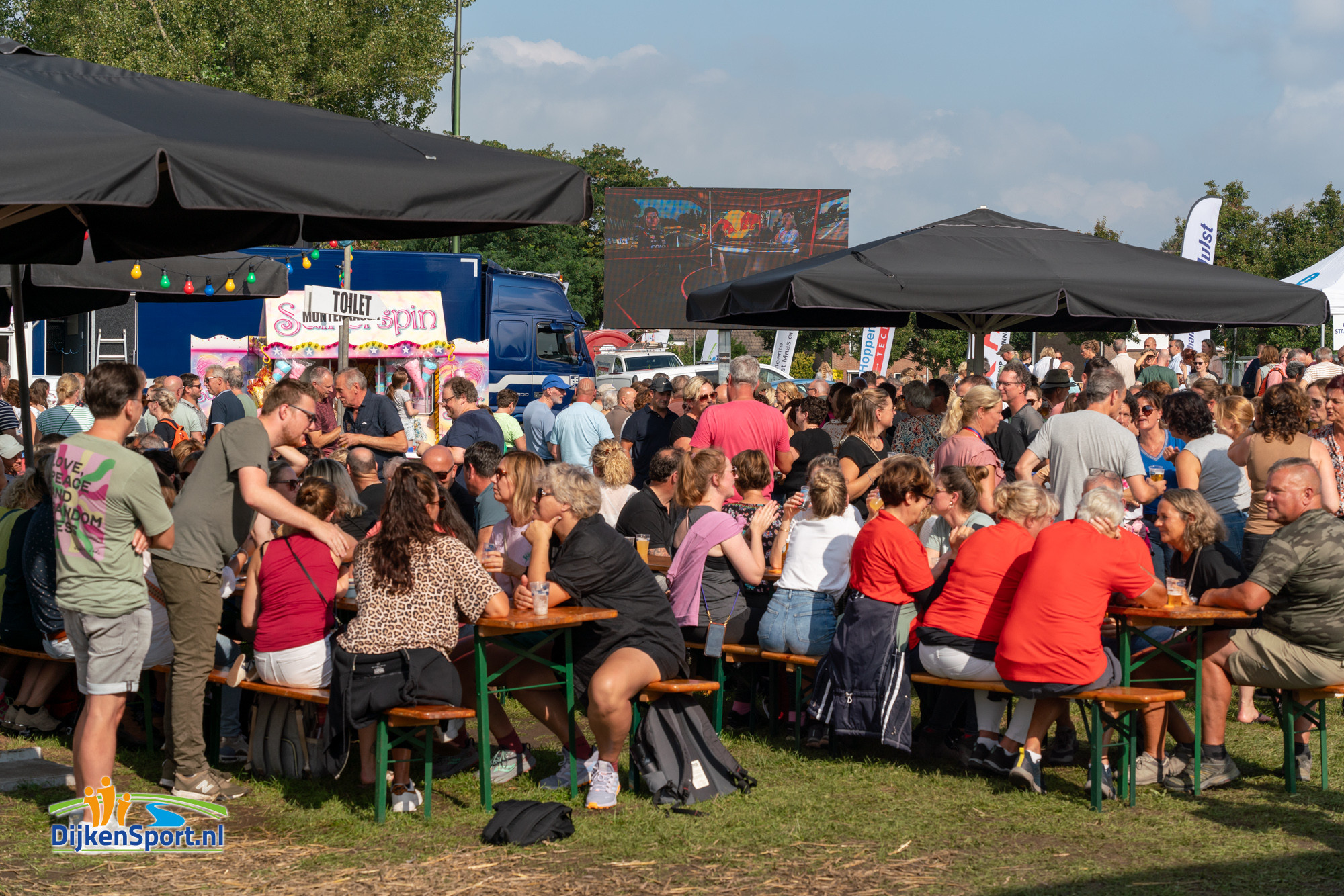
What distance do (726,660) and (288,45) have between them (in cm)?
2243

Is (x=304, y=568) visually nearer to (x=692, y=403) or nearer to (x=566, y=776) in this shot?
(x=566, y=776)

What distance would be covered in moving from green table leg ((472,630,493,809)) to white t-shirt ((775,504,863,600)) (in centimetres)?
167

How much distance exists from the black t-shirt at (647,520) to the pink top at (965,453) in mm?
1588

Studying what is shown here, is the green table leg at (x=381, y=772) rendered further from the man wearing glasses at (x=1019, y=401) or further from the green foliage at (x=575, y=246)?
the green foliage at (x=575, y=246)

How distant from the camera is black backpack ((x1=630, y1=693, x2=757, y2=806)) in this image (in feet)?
16.3

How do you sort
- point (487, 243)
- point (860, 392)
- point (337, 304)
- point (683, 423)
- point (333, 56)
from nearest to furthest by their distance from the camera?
point (860, 392), point (683, 423), point (337, 304), point (333, 56), point (487, 243)

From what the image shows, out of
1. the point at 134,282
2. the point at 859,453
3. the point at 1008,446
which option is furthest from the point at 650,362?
the point at 859,453

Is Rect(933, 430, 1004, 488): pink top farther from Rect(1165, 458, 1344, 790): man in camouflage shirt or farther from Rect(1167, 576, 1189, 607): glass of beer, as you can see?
Rect(1165, 458, 1344, 790): man in camouflage shirt

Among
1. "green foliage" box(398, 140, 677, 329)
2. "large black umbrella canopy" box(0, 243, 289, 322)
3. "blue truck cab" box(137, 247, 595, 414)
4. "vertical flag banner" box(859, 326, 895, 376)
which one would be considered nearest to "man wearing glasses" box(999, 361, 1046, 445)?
"large black umbrella canopy" box(0, 243, 289, 322)

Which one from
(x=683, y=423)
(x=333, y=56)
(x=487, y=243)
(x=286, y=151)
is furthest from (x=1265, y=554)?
(x=487, y=243)

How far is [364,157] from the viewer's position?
4.27 metres

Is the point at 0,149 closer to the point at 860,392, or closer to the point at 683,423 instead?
the point at 860,392

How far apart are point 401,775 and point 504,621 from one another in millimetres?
801

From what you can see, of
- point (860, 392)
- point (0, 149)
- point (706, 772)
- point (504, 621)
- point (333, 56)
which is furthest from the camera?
point (333, 56)
